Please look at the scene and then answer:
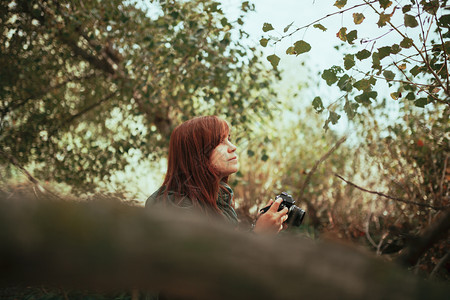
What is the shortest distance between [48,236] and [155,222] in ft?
0.62

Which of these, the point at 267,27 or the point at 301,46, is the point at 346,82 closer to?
the point at 301,46

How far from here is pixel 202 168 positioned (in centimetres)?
220

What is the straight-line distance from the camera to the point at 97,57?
483 cm

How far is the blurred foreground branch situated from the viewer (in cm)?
70

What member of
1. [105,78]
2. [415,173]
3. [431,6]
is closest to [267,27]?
[431,6]

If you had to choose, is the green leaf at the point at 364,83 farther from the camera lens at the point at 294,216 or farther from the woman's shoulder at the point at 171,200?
the woman's shoulder at the point at 171,200

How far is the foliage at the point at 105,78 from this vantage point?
3.79 m

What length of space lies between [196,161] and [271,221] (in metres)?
0.53

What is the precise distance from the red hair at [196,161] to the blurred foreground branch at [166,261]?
1373 mm

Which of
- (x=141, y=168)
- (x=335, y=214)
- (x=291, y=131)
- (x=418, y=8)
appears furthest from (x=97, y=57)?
(x=418, y=8)

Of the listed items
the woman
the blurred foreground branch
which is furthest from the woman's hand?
the blurred foreground branch

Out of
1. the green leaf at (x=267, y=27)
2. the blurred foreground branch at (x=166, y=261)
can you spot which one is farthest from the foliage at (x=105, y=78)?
the blurred foreground branch at (x=166, y=261)

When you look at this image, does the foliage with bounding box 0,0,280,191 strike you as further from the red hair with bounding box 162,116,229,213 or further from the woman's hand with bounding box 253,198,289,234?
the woman's hand with bounding box 253,198,289,234

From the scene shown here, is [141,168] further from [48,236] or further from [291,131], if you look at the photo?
[48,236]
